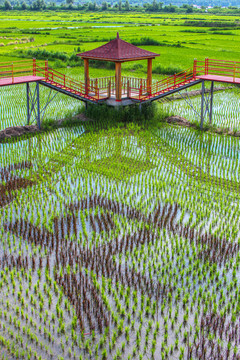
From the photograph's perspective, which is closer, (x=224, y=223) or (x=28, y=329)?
(x=28, y=329)

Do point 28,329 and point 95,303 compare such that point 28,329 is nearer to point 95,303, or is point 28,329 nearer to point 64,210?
point 95,303

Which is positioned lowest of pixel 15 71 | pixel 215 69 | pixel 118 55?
pixel 215 69

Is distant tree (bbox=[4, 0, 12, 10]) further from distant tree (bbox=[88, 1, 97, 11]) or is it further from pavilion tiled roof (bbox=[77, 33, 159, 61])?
pavilion tiled roof (bbox=[77, 33, 159, 61])

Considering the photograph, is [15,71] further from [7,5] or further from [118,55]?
[7,5]

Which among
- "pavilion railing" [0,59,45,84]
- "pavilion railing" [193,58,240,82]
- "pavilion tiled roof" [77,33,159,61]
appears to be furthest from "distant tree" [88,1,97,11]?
"pavilion tiled roof" [77,33,159,61]

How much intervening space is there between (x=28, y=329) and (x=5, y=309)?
68 centimetres

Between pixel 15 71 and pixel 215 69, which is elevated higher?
pixel 15 71

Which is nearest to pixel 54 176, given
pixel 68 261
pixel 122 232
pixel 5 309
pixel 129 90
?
pixel 122 232

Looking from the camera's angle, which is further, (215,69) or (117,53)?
(215,69)

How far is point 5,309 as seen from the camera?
710 centimetres

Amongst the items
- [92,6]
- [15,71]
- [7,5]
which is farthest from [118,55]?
[92,6]

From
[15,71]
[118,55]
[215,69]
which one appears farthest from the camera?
[215,69]

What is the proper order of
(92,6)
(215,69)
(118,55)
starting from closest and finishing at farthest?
(118,55)
(215,69)
(92,6)

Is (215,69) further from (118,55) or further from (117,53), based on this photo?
(118,55)
